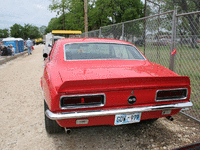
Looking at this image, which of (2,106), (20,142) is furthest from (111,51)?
(2,106)

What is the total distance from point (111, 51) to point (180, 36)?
158 cm

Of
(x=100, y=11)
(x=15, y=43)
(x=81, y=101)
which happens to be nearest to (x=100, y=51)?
(x=81, y=101)

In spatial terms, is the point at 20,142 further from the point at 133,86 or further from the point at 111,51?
the point at 111,51

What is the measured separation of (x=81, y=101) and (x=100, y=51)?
4.72 feet

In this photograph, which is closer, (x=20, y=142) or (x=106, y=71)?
(x=106, y=71)

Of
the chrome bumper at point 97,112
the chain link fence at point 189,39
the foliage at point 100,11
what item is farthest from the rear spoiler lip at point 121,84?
the foliage at point 100,11

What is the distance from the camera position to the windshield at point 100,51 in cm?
309

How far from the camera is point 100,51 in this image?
3279 millimetres

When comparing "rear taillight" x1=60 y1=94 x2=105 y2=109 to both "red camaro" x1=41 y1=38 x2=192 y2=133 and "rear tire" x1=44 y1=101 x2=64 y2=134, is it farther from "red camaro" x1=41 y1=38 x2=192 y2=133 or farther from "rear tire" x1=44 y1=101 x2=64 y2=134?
"rear tire" x1=44 y1=101 x2=64 y2=134

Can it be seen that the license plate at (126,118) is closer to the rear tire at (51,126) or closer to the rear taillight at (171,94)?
the rear taillight at (171,94)

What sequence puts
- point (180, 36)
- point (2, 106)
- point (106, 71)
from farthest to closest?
point (2, 106), point (180, 36), point (106, 71)

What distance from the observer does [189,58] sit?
3992 mm

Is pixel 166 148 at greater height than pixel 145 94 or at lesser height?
lesser

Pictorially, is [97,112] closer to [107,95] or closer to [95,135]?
[107,95]
